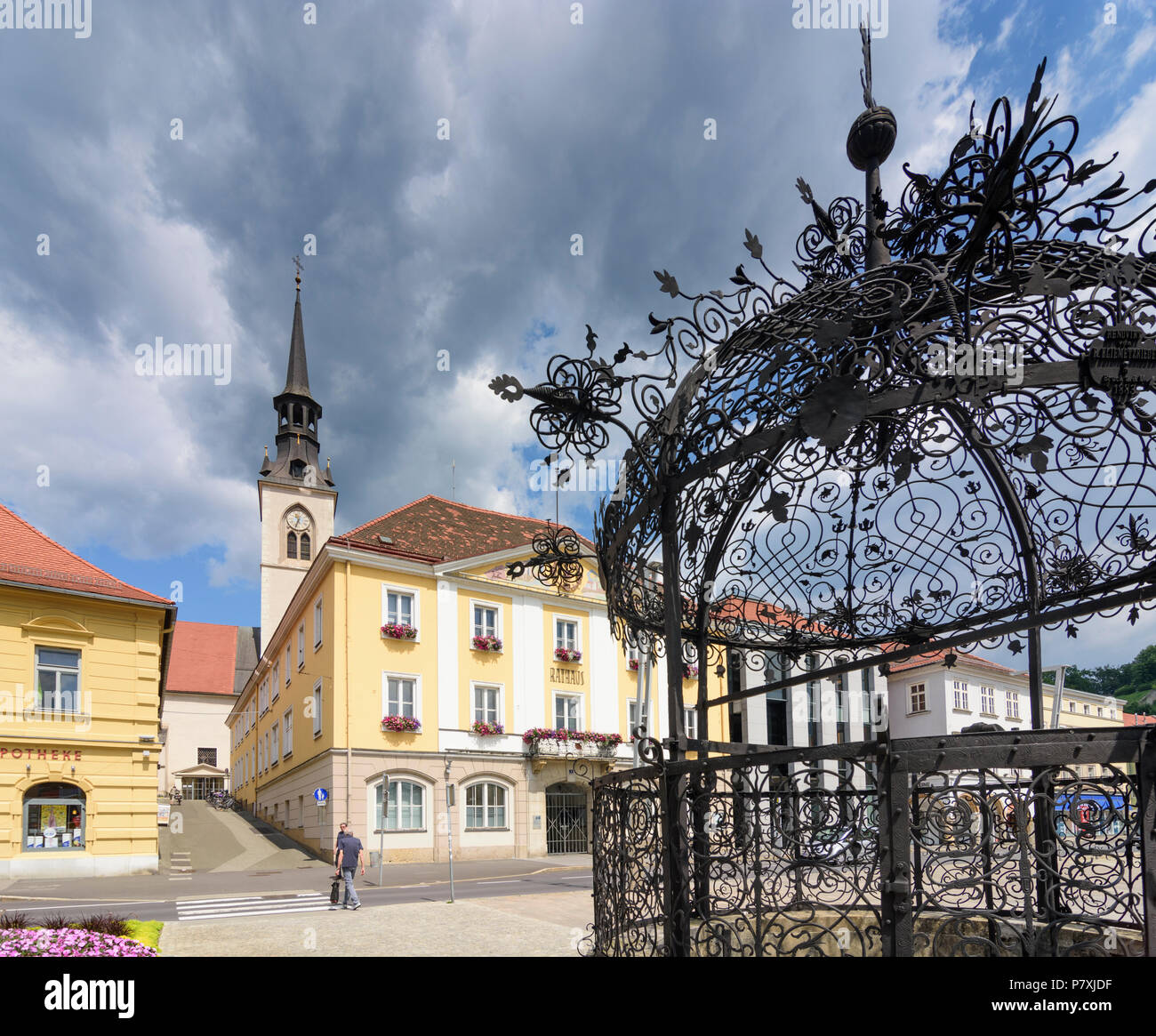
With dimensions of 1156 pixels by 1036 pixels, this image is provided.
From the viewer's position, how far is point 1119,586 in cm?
435

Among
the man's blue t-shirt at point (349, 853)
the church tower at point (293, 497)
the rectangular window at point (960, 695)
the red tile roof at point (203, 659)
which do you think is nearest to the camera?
the man's blue t-shirt at point (349, 853)

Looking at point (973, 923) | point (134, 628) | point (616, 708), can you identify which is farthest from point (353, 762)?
point (973, 923)

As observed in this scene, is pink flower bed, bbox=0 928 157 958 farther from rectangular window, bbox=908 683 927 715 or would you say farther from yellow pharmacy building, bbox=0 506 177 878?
rectangular window, bbox=908 683 927 715

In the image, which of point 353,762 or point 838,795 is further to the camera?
point 353,762

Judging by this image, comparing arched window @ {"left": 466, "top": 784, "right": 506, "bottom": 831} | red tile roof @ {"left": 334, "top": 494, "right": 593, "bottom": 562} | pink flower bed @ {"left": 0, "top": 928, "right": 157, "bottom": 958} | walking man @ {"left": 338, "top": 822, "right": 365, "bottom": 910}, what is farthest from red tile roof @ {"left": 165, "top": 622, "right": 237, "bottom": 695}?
pink flower bed @ {"left": 0, "top": 928, "right": 157, "bottom": 958}

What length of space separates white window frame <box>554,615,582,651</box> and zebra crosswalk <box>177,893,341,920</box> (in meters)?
14.0

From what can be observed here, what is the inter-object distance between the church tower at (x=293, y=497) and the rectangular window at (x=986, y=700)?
40.7 metres

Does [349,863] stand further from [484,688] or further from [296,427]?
[296,427]

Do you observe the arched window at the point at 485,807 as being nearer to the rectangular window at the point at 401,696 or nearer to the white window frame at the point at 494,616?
the rectangular window at the point at 401,696

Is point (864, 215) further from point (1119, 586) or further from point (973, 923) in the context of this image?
point (973, 923)

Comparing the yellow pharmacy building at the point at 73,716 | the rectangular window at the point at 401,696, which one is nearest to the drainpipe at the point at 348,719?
the rectangular window at the point at 401,696

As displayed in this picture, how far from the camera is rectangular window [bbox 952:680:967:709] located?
119 feet

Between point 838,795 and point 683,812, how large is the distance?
702 mm

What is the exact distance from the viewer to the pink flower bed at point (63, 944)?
6.27 metres
